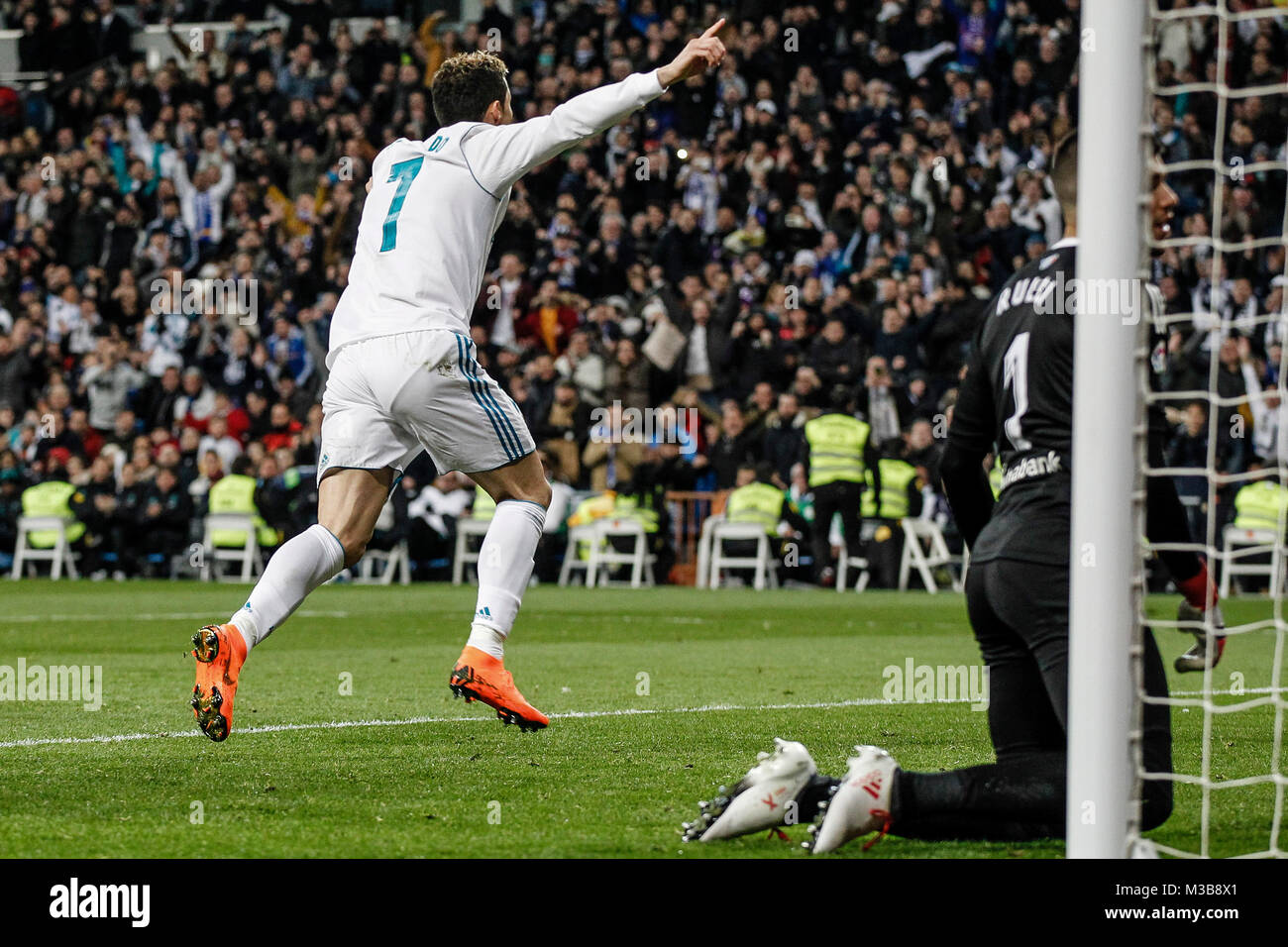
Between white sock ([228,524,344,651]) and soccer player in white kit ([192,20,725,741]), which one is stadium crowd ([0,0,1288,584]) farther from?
white sock ([228,524,344,651])

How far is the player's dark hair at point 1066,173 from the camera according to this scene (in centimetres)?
457

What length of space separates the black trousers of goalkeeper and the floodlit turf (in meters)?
0.08

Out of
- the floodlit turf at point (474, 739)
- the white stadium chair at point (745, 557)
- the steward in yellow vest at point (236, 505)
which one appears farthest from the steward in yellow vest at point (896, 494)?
the steward in yellow vest at point (236, 505)

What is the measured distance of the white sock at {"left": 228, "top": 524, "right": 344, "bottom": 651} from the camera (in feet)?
19.1

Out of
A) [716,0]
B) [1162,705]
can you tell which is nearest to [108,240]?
[716,0]

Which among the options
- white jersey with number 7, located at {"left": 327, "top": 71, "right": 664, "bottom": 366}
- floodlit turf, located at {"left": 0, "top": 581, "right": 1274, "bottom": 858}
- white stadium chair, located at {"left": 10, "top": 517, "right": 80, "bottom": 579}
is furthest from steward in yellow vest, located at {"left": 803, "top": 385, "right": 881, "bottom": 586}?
white jersey with number 7, located at {"left": 327, "top": 71, "right": 664, "bottom": 366}

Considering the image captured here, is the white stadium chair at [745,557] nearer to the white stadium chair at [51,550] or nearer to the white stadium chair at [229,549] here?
the white stadium chair at [229,549]

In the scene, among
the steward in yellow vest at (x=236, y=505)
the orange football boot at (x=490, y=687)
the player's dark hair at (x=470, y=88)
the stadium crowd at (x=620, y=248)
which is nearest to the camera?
the orange football boot at (x=490, y=687)

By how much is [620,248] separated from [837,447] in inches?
185

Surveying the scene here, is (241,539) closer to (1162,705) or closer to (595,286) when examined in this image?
(595,286)

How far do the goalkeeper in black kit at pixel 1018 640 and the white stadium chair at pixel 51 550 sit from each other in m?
16.9

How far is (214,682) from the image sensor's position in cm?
548

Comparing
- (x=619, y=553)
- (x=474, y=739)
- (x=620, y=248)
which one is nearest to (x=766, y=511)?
(x=619, y=553)

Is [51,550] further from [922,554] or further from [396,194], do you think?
[396,194]
